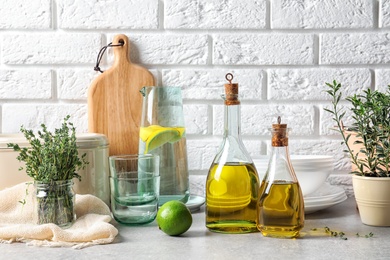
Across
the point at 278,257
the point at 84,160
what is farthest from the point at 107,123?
the point at 278,257

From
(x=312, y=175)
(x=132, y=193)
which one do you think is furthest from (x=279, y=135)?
(x=132, y=193)

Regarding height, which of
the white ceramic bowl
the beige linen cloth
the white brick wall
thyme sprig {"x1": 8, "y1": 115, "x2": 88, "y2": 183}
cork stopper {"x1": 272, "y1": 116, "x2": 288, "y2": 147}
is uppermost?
the white brick wall

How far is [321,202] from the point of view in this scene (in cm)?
127

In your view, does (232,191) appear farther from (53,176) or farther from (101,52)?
(101,52)

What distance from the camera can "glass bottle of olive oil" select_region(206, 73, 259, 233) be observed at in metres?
1.12

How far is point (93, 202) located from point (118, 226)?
0.07 m

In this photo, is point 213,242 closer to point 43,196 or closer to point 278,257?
point 278,257

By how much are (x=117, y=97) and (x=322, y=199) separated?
22.7 inches

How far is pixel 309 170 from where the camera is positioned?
1.25 m

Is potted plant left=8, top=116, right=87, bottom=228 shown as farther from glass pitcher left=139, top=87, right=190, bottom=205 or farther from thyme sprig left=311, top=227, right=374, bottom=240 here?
thyme sprig left=311, top=227, right=374, bottom=240

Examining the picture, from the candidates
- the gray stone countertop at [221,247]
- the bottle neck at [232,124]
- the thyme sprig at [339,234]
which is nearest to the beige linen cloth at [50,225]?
the gray stone countertop at [221,247]

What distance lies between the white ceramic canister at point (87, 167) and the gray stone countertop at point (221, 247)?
169mm

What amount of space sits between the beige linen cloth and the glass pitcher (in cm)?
19

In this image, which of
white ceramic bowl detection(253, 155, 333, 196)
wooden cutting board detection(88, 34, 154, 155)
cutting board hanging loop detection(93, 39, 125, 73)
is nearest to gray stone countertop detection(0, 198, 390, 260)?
white ceramic bowl detection(253, 155, 333, 196)
